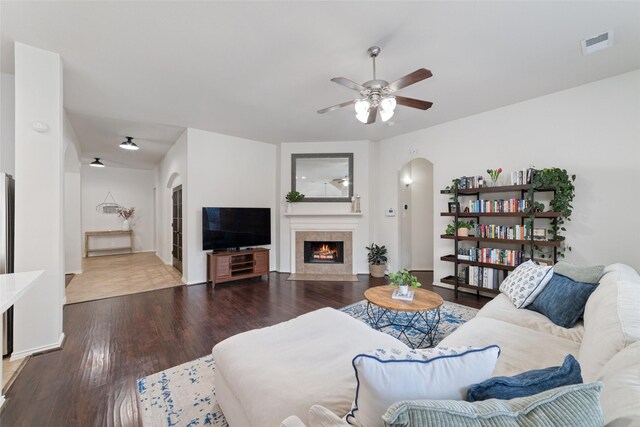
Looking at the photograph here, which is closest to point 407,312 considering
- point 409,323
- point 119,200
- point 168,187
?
point 409,323

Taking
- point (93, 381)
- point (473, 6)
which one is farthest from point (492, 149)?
point (93, 381)

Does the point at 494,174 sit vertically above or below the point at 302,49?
below

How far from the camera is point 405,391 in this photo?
2.55 ft

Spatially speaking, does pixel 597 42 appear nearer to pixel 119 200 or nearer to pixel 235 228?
pixel 235 228

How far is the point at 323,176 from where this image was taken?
211 inches

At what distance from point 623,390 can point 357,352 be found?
0.99 m

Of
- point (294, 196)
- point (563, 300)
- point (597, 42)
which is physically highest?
point (597, 42)

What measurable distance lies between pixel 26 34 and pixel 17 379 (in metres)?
2.84

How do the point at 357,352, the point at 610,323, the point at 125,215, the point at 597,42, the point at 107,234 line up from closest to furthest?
the point at 610,323, the point at 357,352, the point at 597,42, the point at 107,234, the point at 125,215

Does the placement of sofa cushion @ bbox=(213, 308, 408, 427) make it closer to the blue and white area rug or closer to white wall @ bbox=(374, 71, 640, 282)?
the blue and white area rug

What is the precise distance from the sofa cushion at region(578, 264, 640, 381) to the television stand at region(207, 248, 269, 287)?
4334mm

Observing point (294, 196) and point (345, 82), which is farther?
point (294, 196)

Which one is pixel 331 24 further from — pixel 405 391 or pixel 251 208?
pixel 251 208

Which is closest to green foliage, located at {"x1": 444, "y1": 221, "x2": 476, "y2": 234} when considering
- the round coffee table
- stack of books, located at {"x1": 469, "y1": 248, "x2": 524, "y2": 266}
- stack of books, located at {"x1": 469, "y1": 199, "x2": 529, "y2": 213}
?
stack of books, located at {"x1": 469, "y1": 199, "x2": 529, "y2": 213}
